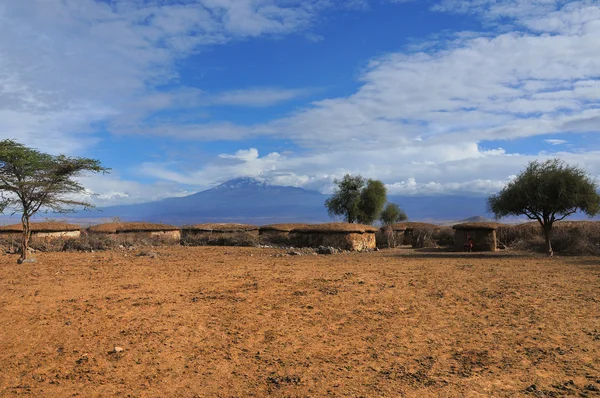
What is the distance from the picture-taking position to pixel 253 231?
30.2 meters

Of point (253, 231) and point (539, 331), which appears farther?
point (253, 231)

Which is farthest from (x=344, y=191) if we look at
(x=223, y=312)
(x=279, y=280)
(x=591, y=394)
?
(x=591, y=394)

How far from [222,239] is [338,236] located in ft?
28.4

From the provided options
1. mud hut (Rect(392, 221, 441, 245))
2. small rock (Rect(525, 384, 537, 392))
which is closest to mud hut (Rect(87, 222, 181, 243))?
mud hut (Rect(392, 221, 441, 245))

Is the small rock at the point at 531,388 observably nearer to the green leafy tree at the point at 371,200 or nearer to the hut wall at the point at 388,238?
the hut wall at the point at 388,238

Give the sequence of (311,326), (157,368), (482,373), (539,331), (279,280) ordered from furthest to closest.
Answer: (279,280)
(311,326)
(539,331)
(157,368)
(482,373)

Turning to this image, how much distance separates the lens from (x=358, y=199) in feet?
154

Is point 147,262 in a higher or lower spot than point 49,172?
lower

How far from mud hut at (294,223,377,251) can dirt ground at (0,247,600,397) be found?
46.3 feet

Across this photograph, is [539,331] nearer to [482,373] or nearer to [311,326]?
[482,373]

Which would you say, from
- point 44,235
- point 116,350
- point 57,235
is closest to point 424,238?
point 57,235

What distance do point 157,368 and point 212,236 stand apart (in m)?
24.6

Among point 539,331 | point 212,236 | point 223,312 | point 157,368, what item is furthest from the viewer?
point 212,236

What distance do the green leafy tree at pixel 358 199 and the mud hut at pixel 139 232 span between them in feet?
73.9
